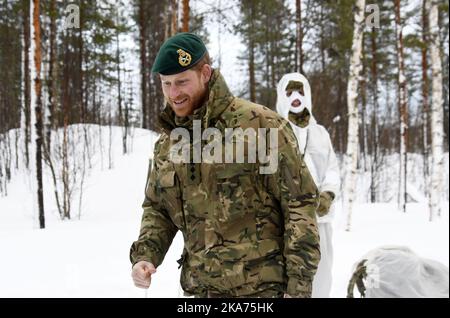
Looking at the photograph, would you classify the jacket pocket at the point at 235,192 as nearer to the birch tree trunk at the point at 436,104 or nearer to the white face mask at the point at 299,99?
the white face mask at the point at 299,99

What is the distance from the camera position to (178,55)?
1.28 m

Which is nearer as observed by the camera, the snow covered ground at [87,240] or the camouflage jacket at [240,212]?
the camouflage jacket at [240,212]

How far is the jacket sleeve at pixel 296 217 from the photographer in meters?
1.32

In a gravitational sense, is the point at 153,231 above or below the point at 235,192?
below

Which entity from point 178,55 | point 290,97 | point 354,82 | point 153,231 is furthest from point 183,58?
point 354,82

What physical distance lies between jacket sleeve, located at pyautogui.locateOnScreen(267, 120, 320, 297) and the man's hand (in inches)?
17.2

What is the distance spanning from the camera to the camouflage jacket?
1.33 m

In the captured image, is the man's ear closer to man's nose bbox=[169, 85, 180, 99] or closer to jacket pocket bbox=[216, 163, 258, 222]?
man's nose bbox=[169, 85, 180, 99]

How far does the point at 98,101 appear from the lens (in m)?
3.15

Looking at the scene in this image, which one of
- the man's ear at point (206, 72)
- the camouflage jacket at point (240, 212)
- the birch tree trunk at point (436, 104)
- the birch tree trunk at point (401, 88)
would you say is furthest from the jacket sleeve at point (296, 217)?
the birch tree trunk at point (401, 88)

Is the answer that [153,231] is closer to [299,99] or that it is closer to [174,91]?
[174,91]

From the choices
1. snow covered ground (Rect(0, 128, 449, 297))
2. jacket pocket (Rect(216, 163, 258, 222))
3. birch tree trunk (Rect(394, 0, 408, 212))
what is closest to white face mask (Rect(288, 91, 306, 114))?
snow covered ground (Rect(0, 128, 449, 297))

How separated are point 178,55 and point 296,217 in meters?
0.60

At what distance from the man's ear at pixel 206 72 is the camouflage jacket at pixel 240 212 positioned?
0.09 feet
